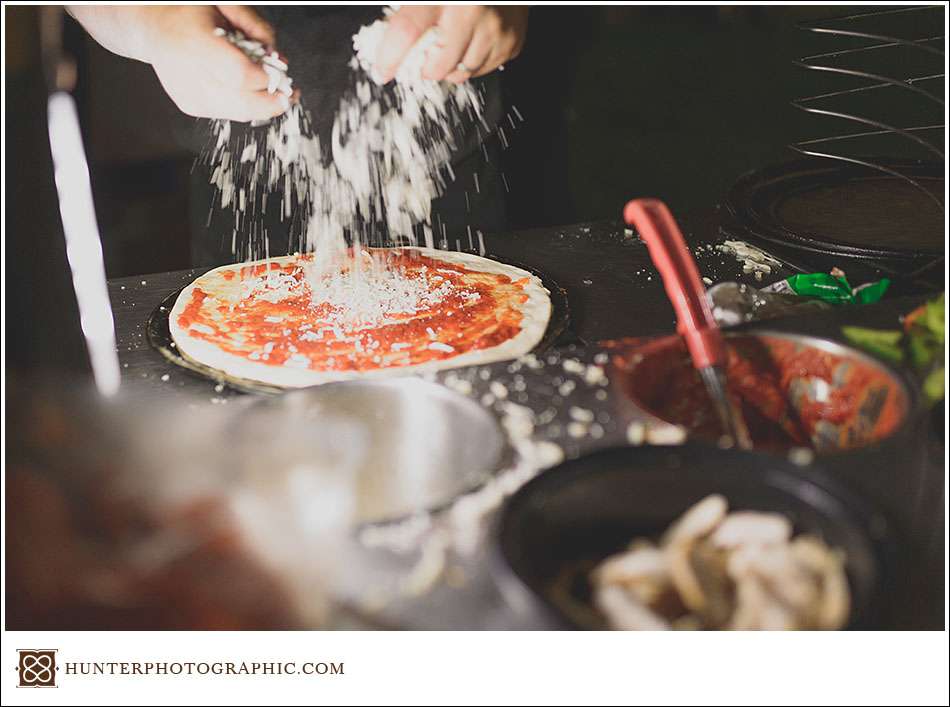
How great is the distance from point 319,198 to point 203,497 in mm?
1094

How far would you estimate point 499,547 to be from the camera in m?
0.69

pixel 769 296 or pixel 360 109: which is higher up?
pixel 360 109

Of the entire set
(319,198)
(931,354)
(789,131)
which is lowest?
(789,131)

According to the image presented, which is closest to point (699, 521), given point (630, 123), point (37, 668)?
point (37, 668)

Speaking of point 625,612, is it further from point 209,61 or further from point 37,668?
point 209,61

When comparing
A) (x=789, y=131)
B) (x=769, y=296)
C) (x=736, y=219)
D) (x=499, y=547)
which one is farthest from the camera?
(x=789, y=131)

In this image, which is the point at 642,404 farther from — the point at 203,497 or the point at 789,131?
the point at 789,131

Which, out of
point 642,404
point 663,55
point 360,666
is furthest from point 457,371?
point 663,55

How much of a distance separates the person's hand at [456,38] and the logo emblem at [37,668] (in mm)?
878

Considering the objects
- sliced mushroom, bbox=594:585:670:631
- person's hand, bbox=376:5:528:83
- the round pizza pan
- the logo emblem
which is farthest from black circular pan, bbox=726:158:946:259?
the logo emblem

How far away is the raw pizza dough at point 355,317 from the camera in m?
1.24

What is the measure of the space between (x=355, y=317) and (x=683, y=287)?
0.59 meters

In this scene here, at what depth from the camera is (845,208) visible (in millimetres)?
1578

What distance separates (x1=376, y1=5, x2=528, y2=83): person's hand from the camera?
1302mm
